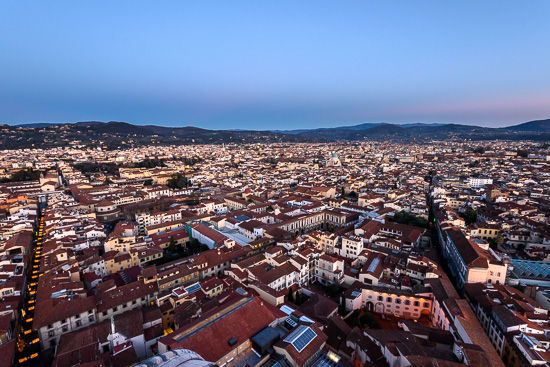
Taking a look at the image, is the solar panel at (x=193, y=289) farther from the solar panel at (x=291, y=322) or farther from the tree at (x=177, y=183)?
the tree at (x=177, y=183)

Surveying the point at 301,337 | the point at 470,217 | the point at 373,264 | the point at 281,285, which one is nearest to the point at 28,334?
the point at 281,285

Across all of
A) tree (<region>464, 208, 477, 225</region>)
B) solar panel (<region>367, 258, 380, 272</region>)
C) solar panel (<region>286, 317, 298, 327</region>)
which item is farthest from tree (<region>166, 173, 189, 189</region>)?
tree (<region>464, 208, 477, 225</region>)

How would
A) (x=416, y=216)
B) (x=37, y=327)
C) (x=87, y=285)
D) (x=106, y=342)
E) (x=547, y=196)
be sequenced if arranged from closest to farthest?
(x=106, y=342), (x=37, y=327), (x=87, y=285), (x=416, y=216), (x=547, y=196)

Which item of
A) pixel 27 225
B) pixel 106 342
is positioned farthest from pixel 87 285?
pixel 27 225

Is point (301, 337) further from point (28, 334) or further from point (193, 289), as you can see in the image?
point (28, 334)

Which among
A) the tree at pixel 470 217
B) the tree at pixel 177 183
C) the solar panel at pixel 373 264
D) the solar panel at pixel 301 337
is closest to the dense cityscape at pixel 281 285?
the solar panel at pixel 301 337

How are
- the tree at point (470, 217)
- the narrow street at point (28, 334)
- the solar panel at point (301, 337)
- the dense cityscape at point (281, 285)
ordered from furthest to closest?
the tree at point (470, 217)
the narrow street at point (28, 334)
the dense cityscape at point (281, 285)
the solar panel at point (301, 337)

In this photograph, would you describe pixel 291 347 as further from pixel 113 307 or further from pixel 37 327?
pixel 37 327

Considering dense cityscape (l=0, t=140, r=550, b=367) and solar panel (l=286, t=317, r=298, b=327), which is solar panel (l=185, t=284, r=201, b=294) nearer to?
dense cityscape (l=0, t=140, r=550, b=367)
